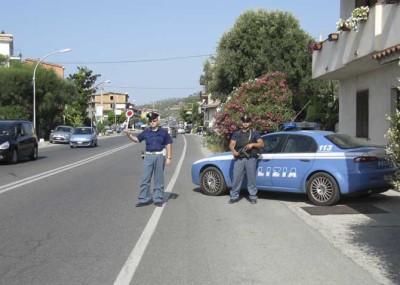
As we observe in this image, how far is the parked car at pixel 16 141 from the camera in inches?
900

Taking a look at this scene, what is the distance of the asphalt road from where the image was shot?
19.9ft

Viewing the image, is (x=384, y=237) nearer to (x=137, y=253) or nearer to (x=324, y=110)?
(x=137, y=253)

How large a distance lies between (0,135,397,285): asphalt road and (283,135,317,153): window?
3.38ft

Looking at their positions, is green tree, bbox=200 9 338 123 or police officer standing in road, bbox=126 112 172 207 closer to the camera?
police officer standing in road, bbox=126 112 172 207

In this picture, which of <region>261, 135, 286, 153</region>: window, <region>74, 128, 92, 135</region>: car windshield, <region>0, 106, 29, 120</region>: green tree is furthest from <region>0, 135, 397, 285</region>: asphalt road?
<region>0, 106, 29, 120</region>: green tree

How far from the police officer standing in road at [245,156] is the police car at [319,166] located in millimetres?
489

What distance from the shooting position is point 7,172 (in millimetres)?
19109

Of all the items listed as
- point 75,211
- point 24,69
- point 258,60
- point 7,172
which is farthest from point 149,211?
point 24,69

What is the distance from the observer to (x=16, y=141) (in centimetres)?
2362

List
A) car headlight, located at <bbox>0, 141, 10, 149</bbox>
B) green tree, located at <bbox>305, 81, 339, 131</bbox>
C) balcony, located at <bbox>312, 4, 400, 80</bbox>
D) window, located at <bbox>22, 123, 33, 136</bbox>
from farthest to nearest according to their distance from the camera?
1. green tree, located at <bbox>305, 81, 339, 131</bbox>
2. window, located at <bbox>22, 123, 33, 136</bbox>
3. car headlight, located at <bbox>0, 141, 10, 149</bbox>
4. balcony, located at <bbox>312, 4, 400, 80</bbox>

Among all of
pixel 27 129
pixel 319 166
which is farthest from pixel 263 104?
pixel 319 166

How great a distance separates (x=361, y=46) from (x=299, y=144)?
15.2ft

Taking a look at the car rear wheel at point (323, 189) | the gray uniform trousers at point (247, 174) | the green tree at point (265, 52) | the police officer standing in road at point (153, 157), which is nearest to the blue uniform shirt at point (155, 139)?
the police officer standing in road at point (153, 157)

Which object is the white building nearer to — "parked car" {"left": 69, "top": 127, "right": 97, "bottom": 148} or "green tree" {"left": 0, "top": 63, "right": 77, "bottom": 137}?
"parked car" {"left": 69, "top": 127, "right": 97, "bottom": 148}
